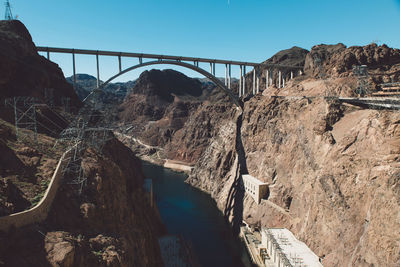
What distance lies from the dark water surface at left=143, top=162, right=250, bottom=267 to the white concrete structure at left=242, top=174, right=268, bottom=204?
682 centimetres

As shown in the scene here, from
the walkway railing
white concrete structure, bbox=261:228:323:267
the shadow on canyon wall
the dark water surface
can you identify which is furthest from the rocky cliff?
the walkway railing

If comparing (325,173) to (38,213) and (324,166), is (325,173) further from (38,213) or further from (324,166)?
(38,213)

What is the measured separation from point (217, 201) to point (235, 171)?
7.56m

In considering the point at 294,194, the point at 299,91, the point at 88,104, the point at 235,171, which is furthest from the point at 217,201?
the point at 88,104

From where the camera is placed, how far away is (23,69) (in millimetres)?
31375

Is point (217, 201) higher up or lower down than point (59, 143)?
lower down

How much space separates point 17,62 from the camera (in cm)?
3081

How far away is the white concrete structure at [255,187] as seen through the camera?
37594mm

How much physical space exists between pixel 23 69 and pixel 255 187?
34888 mm

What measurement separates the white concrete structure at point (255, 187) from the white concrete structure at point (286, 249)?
763 cm

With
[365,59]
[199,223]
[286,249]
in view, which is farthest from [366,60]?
[199,223]

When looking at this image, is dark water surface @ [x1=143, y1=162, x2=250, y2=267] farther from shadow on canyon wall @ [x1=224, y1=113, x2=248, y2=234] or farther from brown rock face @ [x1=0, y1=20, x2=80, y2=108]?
brown rock face @ [x1=0, y1=20, x2=80, y2=108]

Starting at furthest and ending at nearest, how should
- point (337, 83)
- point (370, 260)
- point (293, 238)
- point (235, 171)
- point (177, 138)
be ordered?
point (177, 138)
point (235, 171)
point (337, 83)
point (293, 238)
point (370, 260)

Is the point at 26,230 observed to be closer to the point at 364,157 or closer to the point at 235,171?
the point at 364,157
